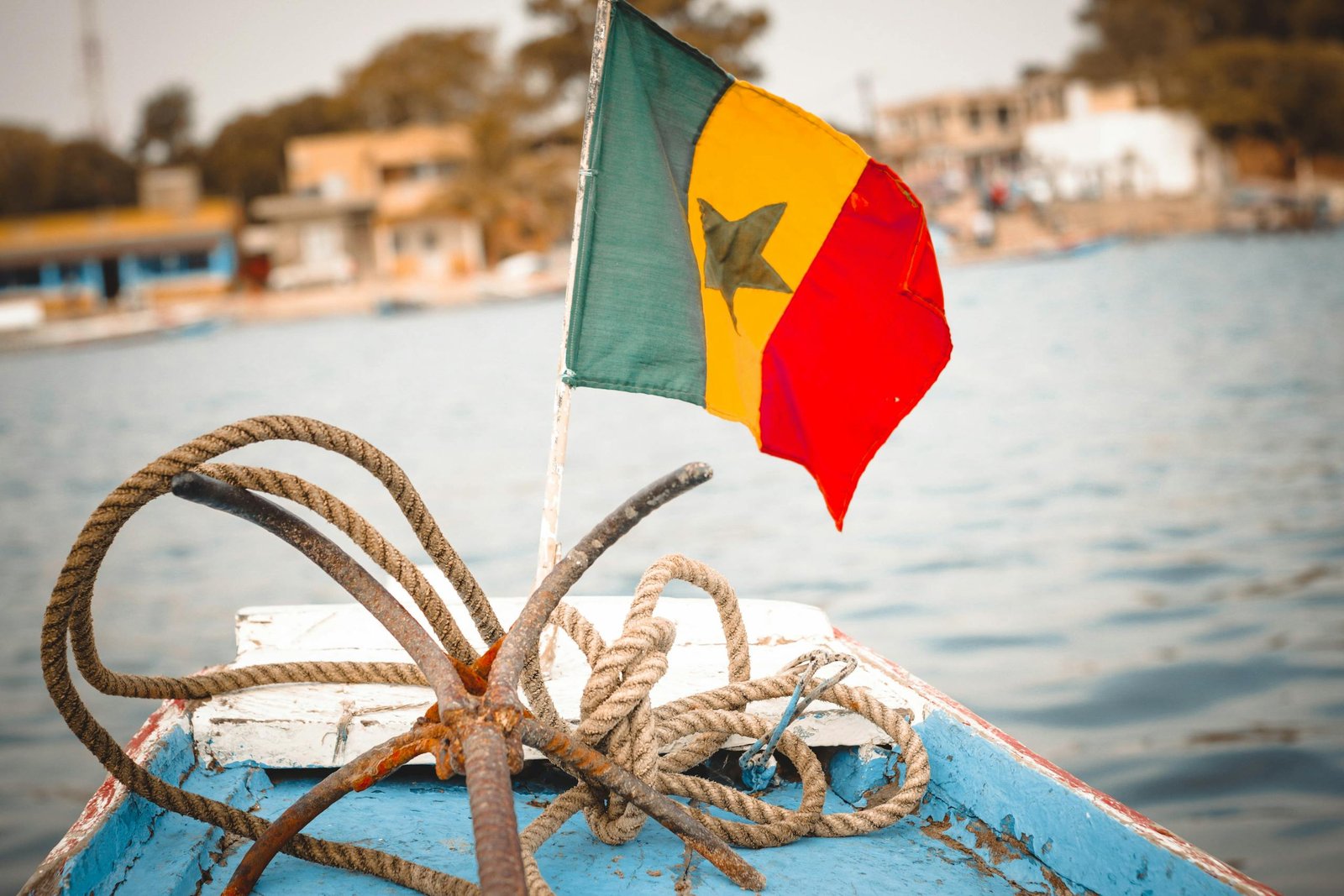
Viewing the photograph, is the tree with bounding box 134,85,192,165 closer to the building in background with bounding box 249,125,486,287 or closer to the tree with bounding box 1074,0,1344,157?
the building in background with bounding box 249,125,486,287

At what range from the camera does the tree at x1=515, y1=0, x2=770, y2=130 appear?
4922 centimetres

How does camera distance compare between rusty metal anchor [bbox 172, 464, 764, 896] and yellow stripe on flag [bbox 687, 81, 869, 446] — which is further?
yellow stripe on flag [bbox 687, 81, 869, 446]

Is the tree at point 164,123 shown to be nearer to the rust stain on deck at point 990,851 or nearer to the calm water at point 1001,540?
the calm water at point 1001,540

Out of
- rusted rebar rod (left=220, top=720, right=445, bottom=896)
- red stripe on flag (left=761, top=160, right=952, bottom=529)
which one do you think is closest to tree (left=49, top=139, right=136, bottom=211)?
red stripe on flag (left=761, top=160, right=952, bottom=529)

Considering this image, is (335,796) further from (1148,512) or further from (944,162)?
(944,162)

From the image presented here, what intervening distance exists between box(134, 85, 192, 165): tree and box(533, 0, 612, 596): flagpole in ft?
218

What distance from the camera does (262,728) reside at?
2295mm

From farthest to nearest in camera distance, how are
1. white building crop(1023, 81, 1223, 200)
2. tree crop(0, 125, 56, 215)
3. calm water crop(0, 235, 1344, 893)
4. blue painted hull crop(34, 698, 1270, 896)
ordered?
tree crop(0, 125, 56, 215) < white building crop(1023, 81, 1223, 200) < calm water crop(0, 235, 1344, 893) < blue painted hull crop(34, 698, 1270, 896)

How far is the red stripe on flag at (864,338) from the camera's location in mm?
2553

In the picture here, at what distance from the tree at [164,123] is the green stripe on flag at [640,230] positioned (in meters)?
66.5

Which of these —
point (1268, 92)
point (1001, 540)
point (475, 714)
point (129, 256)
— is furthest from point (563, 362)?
point (1268, 92)

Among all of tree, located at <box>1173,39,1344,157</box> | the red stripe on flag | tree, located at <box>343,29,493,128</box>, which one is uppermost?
tree, located at <box>343,29,493,128</box>

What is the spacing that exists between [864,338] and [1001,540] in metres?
6.08

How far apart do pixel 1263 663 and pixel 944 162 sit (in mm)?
51654
